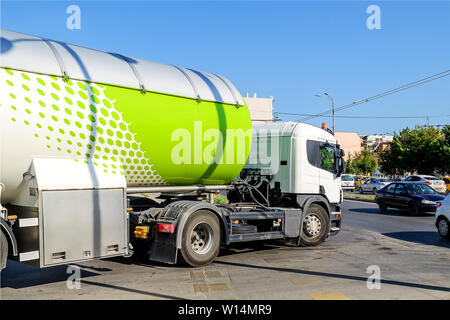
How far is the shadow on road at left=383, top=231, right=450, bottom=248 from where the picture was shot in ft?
37.6

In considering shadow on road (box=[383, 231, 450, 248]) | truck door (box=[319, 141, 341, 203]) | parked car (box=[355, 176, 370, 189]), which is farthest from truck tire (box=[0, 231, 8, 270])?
parked car (box=[355, 176, 370, 189])

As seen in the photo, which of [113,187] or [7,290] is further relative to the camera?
[113,187]

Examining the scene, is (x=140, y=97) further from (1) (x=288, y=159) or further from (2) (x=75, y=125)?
(1) (x=288, y=159)

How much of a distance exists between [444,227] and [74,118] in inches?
392

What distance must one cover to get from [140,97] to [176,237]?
251 cm

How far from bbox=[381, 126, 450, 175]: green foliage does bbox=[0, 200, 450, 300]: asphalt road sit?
34.4 meters

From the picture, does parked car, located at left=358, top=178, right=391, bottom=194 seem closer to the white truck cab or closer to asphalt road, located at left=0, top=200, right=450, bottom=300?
asphalt road, located at left=0, top=200, right=450, bottom=300

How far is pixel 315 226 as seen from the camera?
10.8 meters

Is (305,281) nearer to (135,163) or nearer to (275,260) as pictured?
(275,260)

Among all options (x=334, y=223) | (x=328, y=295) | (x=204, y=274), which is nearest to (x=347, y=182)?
(x=334, y=223)

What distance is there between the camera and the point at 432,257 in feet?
30.9

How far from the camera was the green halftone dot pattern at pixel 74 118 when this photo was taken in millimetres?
6268
